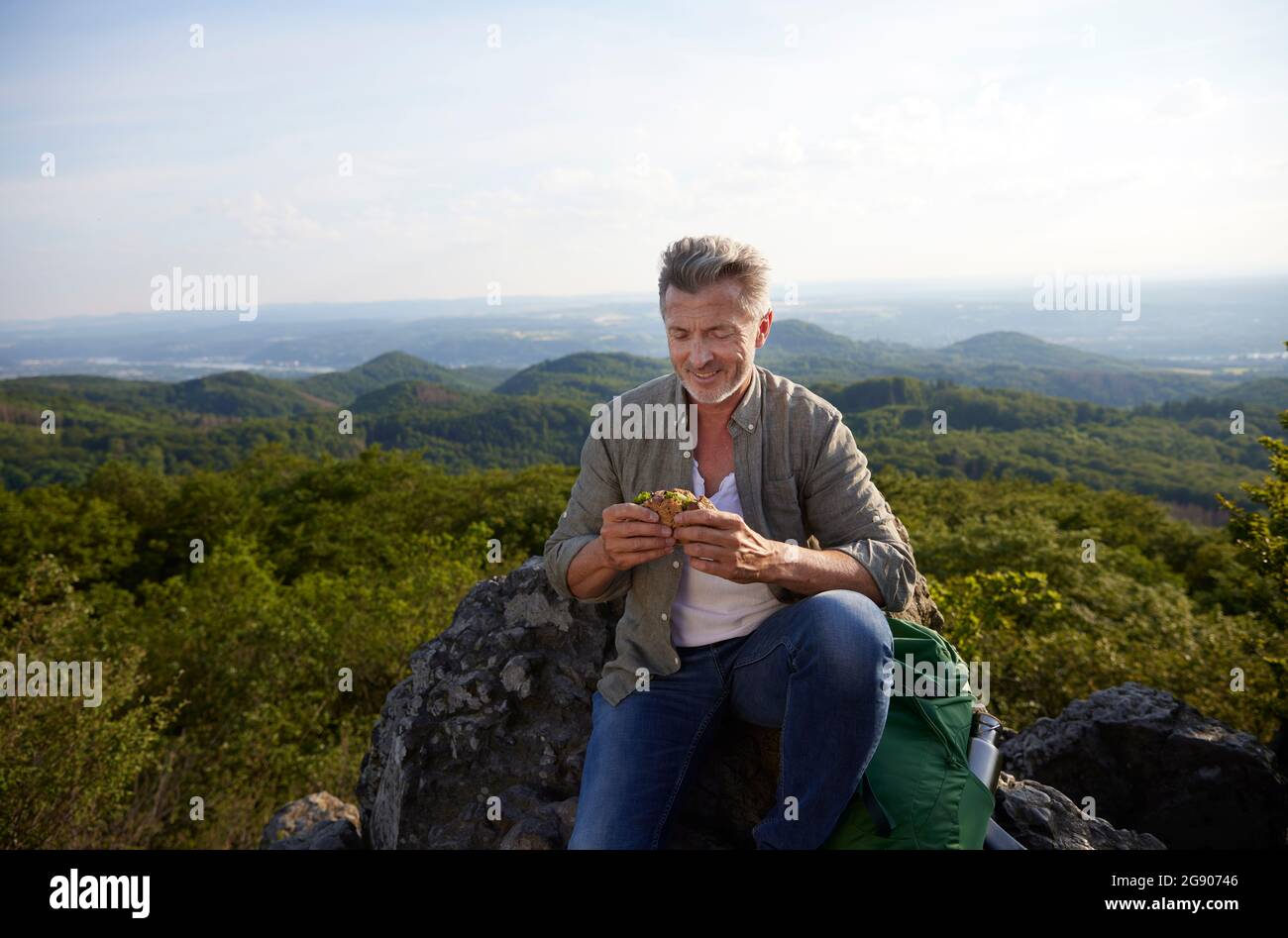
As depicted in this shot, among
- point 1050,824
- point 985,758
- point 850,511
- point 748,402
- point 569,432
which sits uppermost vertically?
point 748,402

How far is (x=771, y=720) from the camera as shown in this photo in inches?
130

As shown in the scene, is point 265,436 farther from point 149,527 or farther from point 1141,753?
point 1141,753

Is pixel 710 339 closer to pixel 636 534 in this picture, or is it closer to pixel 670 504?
pixel 670 504

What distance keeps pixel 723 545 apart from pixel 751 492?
0.64m

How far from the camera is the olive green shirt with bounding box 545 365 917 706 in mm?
3422

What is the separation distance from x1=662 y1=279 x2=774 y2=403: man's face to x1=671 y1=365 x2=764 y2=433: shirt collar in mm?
90

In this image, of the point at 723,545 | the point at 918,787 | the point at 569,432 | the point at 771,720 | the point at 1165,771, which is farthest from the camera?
the point at 569,432

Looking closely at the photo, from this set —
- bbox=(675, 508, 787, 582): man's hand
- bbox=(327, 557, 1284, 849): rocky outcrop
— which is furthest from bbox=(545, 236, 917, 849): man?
bbox=(327, 557, 1284, 849): rocky outcrop

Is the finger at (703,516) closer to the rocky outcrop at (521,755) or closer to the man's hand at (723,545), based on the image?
the man's hand at (723,545)

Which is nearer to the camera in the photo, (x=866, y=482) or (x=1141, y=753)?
(x=866, y=482)

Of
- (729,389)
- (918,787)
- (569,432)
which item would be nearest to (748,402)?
(729,389)
